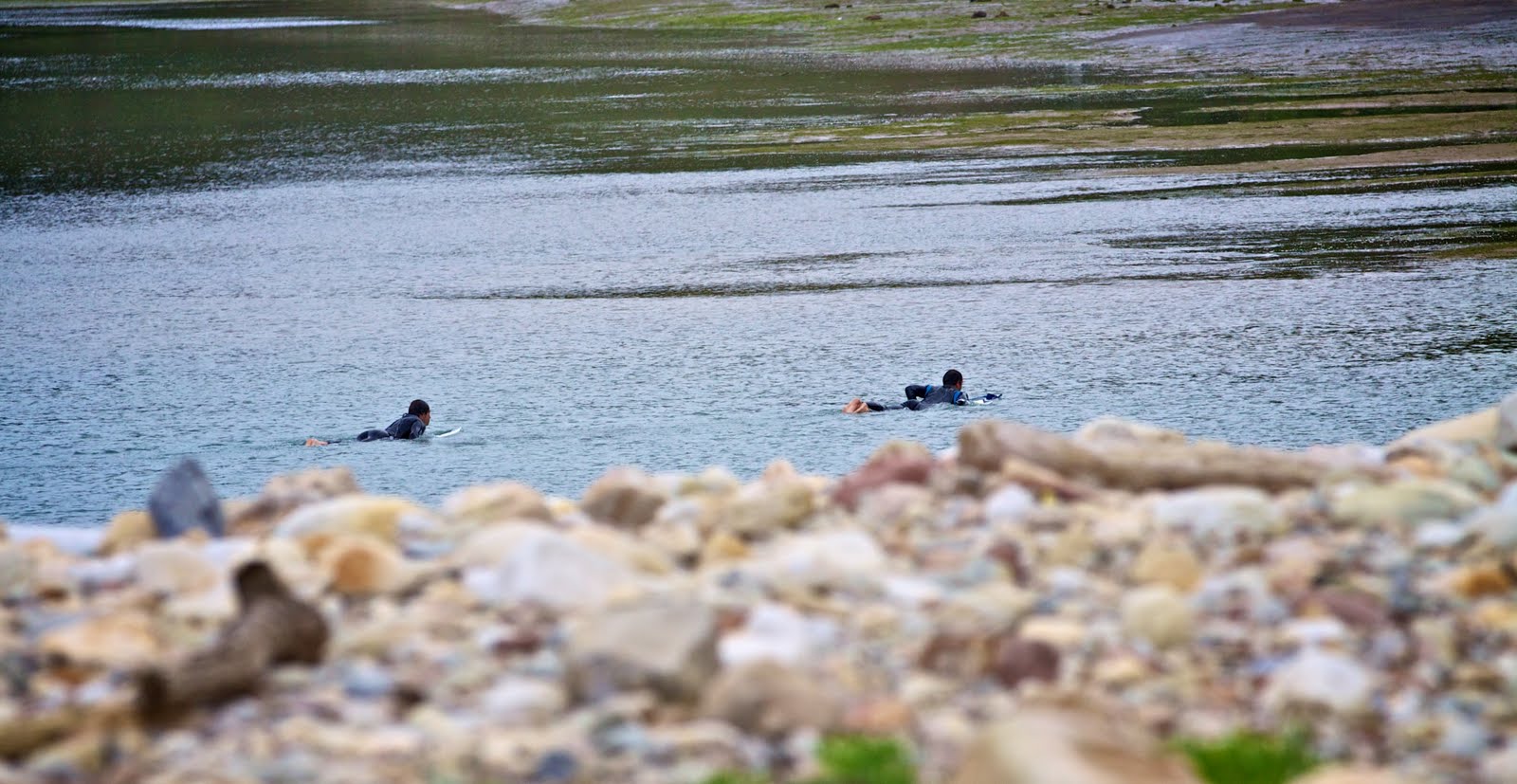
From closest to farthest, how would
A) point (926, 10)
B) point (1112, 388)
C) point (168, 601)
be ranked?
point (168, 601), point (1112, 388), point (926, 10)

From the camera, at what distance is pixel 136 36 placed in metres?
120

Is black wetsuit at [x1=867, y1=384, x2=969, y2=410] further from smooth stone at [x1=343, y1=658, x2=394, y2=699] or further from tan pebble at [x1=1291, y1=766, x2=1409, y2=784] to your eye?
tan pebble at [x1=1291, y1=766, x2=1409, y2=784]

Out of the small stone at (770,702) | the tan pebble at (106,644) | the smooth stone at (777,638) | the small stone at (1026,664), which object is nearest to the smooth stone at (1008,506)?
the smooth stone at (777,638)

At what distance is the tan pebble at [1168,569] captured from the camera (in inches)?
336

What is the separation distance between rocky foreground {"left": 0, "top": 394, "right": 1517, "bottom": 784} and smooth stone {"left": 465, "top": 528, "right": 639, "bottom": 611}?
18 millimetres

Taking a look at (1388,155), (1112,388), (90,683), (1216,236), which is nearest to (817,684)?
(90,683)

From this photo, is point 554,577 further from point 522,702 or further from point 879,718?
point 879,718

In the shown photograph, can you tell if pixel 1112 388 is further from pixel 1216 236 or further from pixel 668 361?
pixel 1216 236

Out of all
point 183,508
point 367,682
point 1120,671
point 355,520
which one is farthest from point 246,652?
point 1120,671

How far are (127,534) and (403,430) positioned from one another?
14886mm

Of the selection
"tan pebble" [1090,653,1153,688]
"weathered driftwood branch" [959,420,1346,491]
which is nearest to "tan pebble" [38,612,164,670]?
"tan pebble" [1090,653,1153,688]

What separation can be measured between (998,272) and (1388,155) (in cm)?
1900

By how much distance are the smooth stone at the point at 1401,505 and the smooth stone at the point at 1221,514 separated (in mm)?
394

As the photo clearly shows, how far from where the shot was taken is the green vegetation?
6.58 metres
